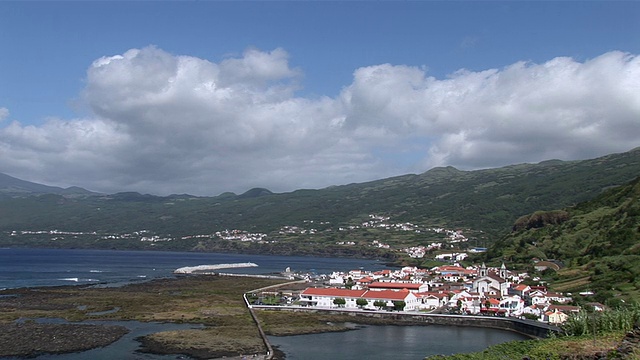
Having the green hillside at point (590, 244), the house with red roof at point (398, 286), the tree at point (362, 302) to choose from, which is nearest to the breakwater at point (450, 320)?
the tree at point (362, 302)

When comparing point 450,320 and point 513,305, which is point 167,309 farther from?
point 513,305

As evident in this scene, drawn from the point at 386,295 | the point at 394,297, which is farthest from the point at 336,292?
the point at 394,297

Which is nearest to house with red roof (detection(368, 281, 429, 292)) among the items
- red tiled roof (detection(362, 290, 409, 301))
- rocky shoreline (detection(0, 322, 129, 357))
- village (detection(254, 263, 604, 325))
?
village (detection(254, 263, 604, 325))

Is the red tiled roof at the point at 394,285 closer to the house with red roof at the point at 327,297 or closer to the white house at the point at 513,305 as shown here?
the house with red roof at the point at 327,297

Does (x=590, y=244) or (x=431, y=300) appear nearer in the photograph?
(x=431, y=300)

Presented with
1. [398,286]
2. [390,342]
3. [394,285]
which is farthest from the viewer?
[394,285]

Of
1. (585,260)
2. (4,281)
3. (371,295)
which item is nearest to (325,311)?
(371,295)

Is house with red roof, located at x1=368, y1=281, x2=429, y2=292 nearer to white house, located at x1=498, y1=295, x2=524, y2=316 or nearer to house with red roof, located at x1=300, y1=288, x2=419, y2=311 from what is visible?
house with red roof, located at x1=300, y1=288, x2=419, y2=311
